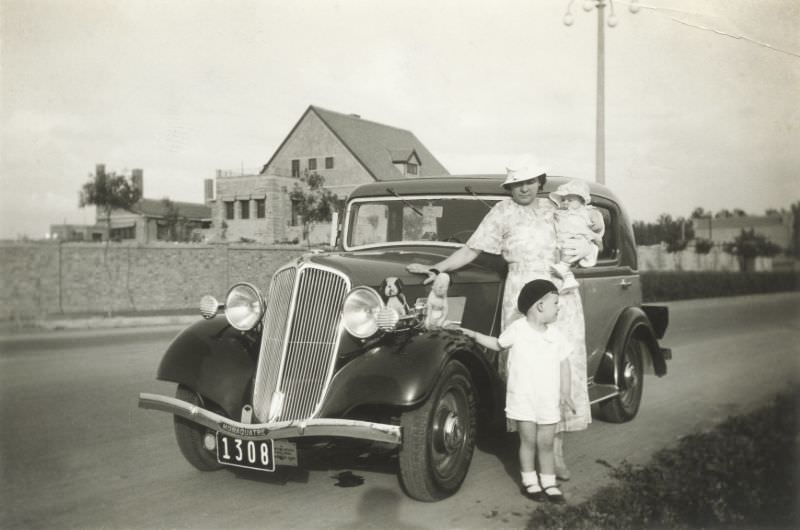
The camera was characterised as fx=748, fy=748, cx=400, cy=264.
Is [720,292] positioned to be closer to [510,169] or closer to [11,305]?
[11,305]

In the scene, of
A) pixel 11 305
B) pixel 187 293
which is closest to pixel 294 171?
pixel 187 293

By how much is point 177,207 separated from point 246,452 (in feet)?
138

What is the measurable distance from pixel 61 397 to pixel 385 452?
12.9ft

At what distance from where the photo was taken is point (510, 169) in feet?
14.8

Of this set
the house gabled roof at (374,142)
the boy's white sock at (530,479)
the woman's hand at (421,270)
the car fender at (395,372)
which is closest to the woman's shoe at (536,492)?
the boy's white sock at (530,479)

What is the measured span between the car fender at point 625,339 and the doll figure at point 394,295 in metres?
2.15

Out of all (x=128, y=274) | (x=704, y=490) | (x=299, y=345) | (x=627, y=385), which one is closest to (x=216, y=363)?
(x=299, y=345)

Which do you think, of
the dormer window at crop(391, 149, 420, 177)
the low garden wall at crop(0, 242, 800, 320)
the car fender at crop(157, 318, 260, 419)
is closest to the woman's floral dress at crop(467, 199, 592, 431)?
the car fender at crop(157, 318, 260, 419)

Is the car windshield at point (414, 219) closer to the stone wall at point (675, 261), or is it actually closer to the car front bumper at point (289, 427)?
the car front bumper at point (289, 427)

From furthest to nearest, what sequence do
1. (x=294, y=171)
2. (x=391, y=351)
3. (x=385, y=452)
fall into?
1. (x=294, y=171)
2. (x=385, y=452)
3. (x=391, y=351)

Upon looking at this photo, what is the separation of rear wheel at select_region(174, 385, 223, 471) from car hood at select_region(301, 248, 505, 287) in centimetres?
111

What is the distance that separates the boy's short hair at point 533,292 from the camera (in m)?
4.01

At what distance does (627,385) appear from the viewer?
6199 mm

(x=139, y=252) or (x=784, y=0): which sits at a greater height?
(x=784, y=0)
